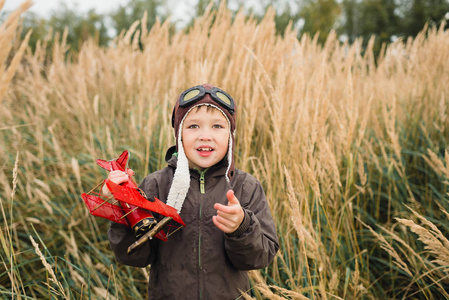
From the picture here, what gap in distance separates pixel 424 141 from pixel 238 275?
1824mm

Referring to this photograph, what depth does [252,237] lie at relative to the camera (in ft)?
3.40

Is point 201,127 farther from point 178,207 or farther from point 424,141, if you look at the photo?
point 424,141

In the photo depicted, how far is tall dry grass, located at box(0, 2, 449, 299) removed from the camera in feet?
4.82

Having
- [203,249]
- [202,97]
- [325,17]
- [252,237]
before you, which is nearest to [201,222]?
[203,249]

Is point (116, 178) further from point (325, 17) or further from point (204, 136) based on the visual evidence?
point (325, 17)

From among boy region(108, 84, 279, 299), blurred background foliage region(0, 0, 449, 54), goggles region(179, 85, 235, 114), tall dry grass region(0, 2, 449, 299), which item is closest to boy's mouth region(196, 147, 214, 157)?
boy region(108, 84, 279, 299)

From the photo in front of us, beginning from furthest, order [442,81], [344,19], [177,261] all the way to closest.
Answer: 1. [344,19]
2. [442,81]
3. [177,261]

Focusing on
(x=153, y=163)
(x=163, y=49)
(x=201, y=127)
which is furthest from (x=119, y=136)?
(x=201, y=127)

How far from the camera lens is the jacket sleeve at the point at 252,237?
1.03m

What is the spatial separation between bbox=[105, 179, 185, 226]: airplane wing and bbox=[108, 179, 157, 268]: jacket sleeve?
0.52 ft

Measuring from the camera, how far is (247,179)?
1235mm

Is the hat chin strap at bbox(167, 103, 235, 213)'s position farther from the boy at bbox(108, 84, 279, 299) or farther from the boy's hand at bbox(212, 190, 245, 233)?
the boy's hand at bbox(212, 190, 245, 233)

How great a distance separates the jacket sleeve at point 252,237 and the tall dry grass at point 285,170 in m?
0.11

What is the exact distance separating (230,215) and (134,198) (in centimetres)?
28
